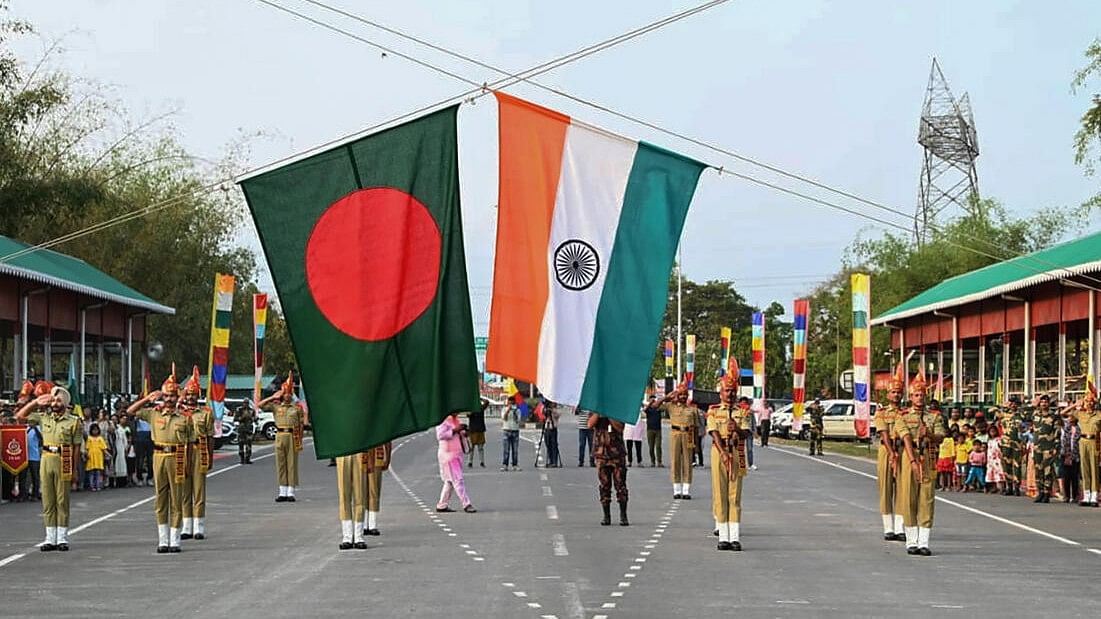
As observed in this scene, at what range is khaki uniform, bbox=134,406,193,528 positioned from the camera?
60.1 feet

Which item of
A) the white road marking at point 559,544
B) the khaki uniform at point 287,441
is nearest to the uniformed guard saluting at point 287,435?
the khaki uniform at point 287,441

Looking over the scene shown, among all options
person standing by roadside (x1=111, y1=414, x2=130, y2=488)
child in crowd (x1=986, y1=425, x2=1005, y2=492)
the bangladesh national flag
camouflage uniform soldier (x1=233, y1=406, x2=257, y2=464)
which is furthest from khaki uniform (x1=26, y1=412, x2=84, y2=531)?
camouflage uniform soldier (x1=233, y1=406, x2=257, y2=464)

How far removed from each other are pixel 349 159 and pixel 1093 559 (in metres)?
10.0

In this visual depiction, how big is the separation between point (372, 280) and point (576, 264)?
1.67 metres

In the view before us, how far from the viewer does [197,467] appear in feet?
64.6

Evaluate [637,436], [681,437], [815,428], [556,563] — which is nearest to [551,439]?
[637,436]

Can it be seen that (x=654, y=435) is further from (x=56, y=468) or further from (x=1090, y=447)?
(x=56, y=468)

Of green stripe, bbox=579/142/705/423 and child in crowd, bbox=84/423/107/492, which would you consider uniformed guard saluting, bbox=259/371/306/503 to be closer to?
child in crowd, bbox=84/423/107/492

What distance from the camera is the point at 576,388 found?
41.1ft

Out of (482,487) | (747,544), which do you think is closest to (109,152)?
(482,487)

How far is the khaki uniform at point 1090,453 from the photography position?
26.5 m

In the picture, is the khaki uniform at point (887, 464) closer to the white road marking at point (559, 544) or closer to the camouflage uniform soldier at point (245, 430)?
the white road marking at point (559, 544)

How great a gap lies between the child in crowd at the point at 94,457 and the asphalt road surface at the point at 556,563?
3.19 m

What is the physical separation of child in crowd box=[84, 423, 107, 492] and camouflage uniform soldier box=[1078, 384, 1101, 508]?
17.8 metres
